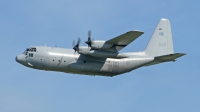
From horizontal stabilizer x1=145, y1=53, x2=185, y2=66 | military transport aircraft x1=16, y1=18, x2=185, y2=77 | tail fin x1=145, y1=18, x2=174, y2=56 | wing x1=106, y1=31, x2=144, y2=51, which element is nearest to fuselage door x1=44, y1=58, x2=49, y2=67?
military transport aircraft x1=16, y1=18, x2=185, y2=77

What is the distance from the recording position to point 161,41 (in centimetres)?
3531

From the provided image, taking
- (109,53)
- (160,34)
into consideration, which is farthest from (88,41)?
(160,34)

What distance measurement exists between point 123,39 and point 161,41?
5.53m

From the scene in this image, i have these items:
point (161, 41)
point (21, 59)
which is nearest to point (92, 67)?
point (21, 59)

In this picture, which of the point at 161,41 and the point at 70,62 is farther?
the point at 161,41

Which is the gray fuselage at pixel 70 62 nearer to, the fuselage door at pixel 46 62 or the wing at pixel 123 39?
the fuselage door at pixel 46 62

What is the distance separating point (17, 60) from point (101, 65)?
6.42 m

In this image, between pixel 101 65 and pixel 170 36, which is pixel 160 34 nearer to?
pixel 170 36

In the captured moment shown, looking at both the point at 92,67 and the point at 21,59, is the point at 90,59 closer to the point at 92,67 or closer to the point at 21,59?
the point at 92,67

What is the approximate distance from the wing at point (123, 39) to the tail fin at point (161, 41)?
3.81 metres

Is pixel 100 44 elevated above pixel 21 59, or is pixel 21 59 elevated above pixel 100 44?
pixel 100 44

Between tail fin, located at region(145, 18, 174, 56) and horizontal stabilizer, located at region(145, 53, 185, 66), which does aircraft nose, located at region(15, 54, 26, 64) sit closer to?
tail fin, located at region(145, 18, 174, 56)

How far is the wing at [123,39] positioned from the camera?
30047mm

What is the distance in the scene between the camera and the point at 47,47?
3281 centimetres
